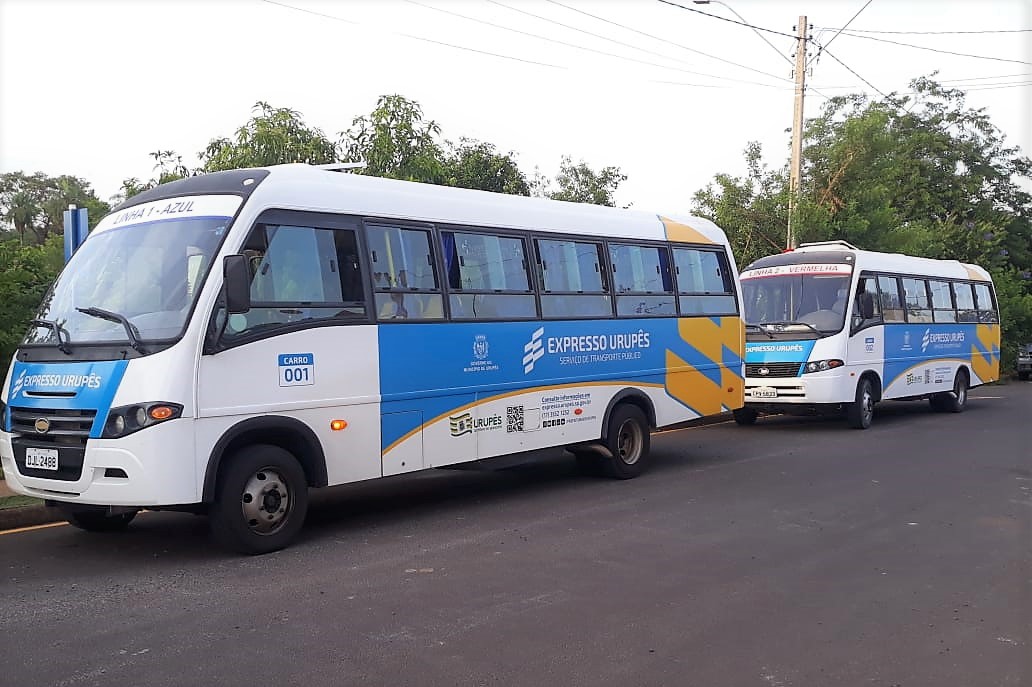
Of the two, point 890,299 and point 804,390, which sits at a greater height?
point 890,299

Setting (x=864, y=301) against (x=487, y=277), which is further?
(x=864, y=301)

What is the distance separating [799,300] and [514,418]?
27.4ft

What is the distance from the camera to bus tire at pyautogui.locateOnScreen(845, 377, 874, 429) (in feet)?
54.6

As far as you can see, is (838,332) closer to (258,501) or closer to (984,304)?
(984,304)

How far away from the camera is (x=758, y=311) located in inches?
671

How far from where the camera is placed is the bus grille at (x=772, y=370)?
16203 mm

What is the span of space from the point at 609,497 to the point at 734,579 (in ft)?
11.1

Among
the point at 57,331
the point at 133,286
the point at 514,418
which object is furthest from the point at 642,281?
the point at 57,331

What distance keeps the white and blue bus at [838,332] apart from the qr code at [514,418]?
7.37 meters

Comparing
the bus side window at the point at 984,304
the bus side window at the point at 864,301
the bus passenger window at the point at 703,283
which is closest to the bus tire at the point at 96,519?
the bus passenger window at the point at 703,283

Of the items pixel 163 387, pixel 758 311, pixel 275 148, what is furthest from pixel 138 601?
pixel 758 311

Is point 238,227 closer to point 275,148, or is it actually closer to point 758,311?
point 275,148

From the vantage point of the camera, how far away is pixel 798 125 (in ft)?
72.3

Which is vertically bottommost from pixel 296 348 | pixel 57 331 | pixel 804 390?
pixel 804 390
